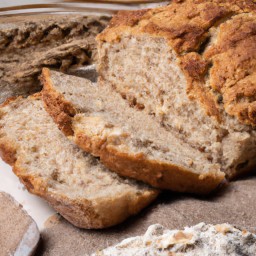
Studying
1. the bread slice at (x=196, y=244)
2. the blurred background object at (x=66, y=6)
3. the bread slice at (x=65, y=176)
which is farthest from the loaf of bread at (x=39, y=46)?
the bread slice at (x=196, y=244)

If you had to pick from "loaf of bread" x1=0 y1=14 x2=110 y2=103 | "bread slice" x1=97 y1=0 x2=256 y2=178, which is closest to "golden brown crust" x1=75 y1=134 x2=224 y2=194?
"bread slice" x1=97 y1=0 x2=256 y2=178

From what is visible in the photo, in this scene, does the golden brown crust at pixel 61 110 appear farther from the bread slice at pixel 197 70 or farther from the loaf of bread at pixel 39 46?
the bread slice at pixel 197 70

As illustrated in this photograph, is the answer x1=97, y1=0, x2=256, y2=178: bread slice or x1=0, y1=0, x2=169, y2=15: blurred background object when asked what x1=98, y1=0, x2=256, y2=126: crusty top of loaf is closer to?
x1=97, y1=0, x2=256, y2=178: bread slice

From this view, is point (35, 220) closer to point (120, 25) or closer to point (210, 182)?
point (210, 182)

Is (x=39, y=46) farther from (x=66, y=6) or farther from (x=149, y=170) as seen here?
(x=149, y=170)

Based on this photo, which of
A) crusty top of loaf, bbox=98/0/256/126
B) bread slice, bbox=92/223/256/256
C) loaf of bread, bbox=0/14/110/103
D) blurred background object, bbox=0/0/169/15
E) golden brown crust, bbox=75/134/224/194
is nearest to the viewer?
bread slice, bbox=92/223/256/256

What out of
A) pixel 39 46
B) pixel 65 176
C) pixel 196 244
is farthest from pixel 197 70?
pixel 39 46
